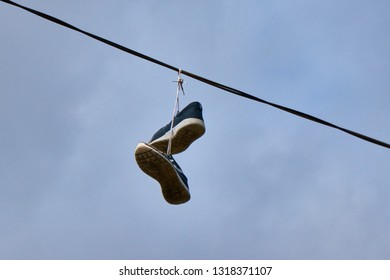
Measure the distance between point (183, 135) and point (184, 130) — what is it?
10 centimetres

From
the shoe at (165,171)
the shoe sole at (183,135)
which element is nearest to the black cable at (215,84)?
the shoe at (165,171)

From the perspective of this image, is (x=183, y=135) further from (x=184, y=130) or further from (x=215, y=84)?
(x=215, y=84)

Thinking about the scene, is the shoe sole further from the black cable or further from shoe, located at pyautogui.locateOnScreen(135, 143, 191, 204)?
the black cable

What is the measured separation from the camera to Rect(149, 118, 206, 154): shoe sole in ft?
21.0

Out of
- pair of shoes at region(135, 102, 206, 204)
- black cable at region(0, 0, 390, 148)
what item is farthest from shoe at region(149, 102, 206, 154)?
black cable at region(0, 0, 390, 148)

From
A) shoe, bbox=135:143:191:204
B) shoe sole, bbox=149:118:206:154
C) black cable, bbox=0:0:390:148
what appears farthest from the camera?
shoe sole, bbox=149:118:206:154

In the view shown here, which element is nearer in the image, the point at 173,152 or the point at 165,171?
the point at 165,171

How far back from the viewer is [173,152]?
22.5 feet

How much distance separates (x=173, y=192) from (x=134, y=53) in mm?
2205

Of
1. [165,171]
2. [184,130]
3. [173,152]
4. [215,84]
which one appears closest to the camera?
[215,84]

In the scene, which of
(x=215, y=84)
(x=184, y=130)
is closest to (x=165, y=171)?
(x=184, y=130)
